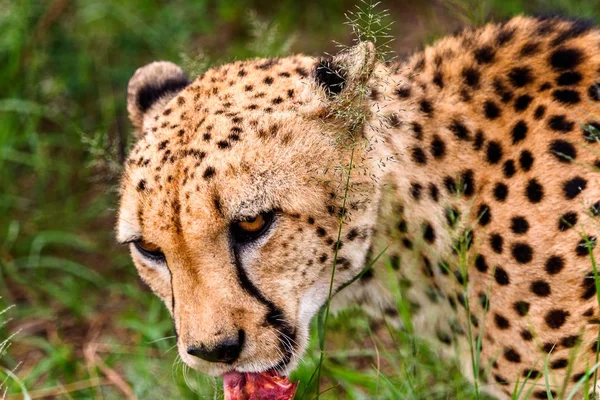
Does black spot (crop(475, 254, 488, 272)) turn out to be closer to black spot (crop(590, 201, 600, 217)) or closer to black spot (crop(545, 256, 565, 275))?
black spot (crop(545, 256, 565, 275))

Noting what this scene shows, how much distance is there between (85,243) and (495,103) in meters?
2.78

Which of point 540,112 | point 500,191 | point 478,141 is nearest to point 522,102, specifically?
point 540,112

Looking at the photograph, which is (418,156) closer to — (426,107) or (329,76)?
(426,107)

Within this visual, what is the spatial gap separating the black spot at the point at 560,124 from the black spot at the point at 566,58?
19 cm

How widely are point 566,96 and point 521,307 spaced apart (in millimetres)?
693

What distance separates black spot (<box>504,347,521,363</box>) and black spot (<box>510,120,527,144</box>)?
66cm

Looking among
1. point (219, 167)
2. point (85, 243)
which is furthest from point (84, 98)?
point (219, 167)

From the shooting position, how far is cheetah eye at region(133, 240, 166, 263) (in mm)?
2727

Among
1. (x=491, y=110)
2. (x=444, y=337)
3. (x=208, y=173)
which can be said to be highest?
(x=491, y=110)

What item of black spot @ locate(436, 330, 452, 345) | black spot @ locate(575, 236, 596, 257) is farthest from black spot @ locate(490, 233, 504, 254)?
black spot @ locate(436, 330, 452, 345)

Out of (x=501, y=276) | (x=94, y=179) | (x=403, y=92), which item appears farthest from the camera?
(x=94, y=179)

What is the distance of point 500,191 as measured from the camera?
9.12 ft

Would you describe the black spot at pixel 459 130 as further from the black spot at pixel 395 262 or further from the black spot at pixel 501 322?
the black spot at pixel 501 322

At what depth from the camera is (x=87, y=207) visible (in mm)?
5227
